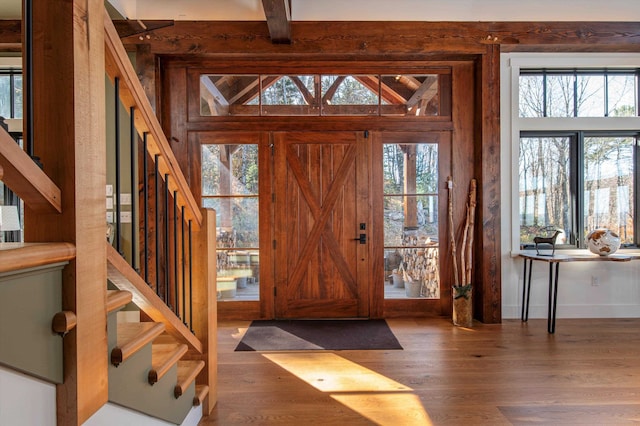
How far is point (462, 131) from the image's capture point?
4.29 m

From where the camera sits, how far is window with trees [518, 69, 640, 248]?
4344mm

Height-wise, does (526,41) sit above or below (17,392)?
above

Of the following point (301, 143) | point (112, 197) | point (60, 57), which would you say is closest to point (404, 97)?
point (301, 143)

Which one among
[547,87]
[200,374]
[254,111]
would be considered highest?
[547,87]

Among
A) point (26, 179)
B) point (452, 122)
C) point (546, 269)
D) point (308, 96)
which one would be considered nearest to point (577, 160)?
point (546, 269)

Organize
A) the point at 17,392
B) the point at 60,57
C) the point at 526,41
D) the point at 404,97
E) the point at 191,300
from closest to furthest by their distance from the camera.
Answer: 1. the point at 17,392
2. the point at 60,57
3. the point at 191,300
4. the point at 526,41
5. the point at 404,97

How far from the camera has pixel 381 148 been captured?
4305mm

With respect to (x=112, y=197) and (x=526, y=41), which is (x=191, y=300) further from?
(x=526, y=41)

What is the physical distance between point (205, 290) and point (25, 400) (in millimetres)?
1322

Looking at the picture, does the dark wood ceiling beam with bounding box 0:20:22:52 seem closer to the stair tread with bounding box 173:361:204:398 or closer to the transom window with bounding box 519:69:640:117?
the stair tread with bounding box 173:361:204:398

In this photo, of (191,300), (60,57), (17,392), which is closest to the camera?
(17,392)

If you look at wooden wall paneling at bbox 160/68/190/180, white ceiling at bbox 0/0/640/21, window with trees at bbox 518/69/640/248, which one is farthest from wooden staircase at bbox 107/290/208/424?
window with trees at bbox 518/69/640/248

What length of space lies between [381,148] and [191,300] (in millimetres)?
2826

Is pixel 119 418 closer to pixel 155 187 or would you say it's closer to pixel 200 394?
pixel 200 394
